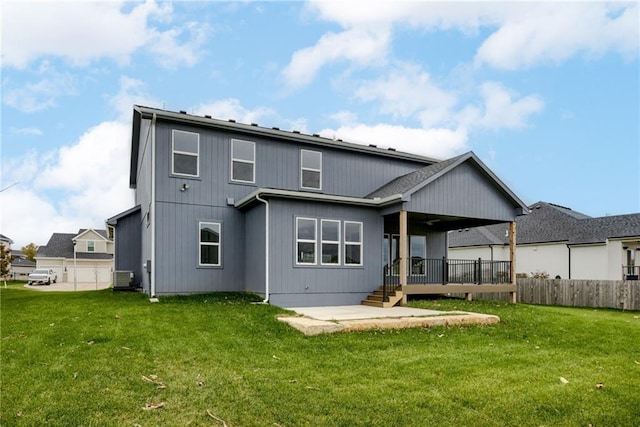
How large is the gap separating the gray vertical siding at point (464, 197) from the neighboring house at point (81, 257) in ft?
122

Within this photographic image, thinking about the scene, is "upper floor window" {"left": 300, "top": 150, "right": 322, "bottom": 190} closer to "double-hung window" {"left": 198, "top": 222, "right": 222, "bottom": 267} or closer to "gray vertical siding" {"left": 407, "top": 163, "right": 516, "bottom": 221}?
"double-hung window" {"left": 198, "top": 222, "right": 222, "bottom": 267}

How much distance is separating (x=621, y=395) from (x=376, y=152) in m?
12.3

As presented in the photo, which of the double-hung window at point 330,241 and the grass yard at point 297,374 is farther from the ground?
the double-hung window at point 330,241

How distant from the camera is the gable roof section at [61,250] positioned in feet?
141

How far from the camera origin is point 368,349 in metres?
7.39

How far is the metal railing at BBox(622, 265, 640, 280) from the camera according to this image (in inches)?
862

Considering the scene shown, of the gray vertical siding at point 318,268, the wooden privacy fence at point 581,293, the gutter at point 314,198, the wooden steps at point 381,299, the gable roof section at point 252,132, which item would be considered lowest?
the wooden privacy fence at point 581,293

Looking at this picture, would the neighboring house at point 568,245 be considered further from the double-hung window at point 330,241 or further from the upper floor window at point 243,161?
the upper floor window at point 243,161

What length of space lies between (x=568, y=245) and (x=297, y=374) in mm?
21811

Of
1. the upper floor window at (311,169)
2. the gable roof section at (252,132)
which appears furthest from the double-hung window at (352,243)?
the gable roof section at (252,132)

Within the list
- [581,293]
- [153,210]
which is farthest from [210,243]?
[581,293]

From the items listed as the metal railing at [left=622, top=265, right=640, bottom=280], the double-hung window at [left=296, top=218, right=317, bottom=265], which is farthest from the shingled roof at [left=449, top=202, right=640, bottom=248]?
the double-hung window at [left=296, top=218, right=317, bottom=265]

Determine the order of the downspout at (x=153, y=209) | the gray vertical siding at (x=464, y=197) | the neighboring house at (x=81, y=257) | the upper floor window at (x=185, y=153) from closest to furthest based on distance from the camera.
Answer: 1. the downspout at (x=153, y=209)
2. the upper floor window at (x=185, y=153)
3. the gray vertical siding at (x=464, y=197)
4. the neighboring house at (x=81, y=257)

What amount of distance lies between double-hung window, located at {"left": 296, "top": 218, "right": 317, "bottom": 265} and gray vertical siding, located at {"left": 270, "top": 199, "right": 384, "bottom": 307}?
0.49 ft
